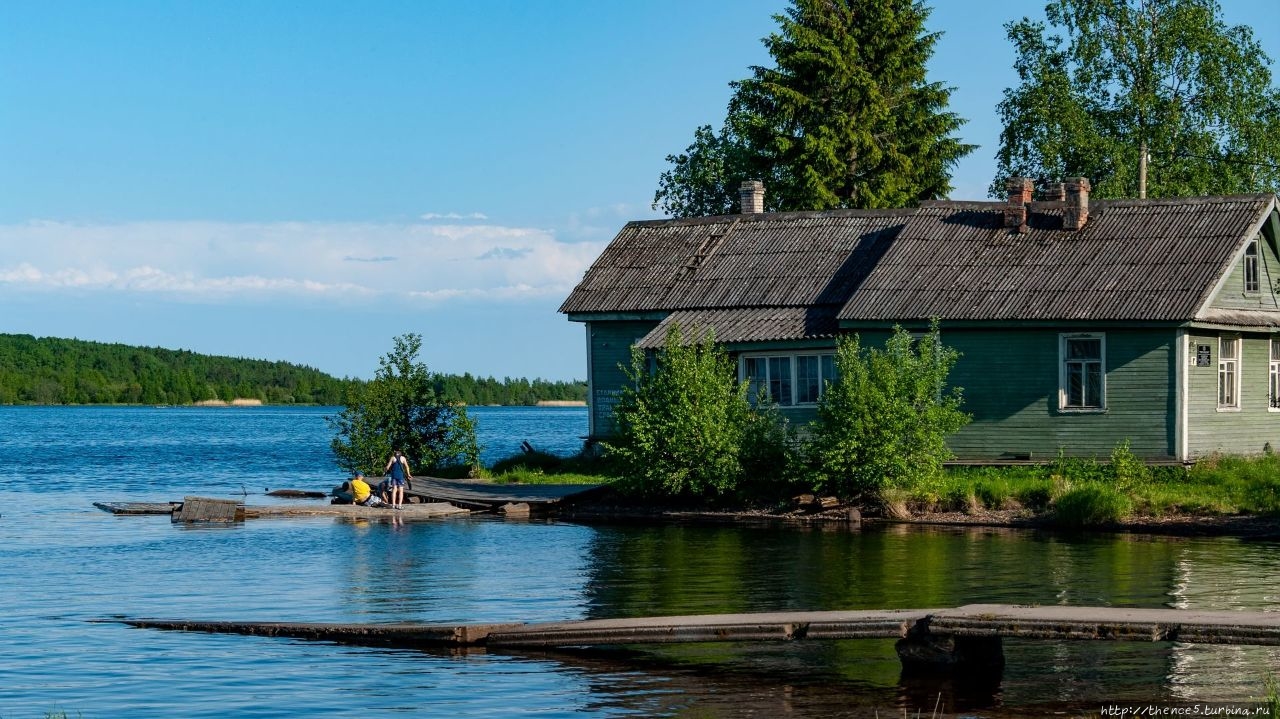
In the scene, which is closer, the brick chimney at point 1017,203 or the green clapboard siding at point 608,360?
the brick chimney at point 1017,203

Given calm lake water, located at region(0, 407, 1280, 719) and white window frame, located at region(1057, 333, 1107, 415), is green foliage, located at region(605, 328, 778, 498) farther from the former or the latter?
white window frame, located at region(1057, 333, 1107, 415)

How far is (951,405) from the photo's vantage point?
109 ft

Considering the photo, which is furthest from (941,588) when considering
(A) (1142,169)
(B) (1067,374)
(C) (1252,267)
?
(A) (1142,169)

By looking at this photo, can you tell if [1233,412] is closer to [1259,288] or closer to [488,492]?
[1259,288]

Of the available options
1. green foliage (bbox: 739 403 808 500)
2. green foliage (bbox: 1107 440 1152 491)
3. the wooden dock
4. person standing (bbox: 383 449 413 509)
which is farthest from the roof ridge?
the wooden dock

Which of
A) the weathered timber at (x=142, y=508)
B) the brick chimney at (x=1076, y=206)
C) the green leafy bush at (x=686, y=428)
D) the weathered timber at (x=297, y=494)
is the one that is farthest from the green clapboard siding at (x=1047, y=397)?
the weathered timber at (x=142, y=508)

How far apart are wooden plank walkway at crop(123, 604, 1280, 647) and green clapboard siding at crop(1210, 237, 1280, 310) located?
63.7 ft

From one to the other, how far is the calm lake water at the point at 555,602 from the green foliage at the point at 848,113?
24.4 metres

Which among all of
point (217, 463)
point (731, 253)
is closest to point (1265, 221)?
point (731, 253)

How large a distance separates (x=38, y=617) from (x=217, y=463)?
5060 centimetres

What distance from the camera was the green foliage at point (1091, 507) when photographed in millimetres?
30922

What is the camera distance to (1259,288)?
36.4 meters

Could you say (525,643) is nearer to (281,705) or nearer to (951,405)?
(281,705)

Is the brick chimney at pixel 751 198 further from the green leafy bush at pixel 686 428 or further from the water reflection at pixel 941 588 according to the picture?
the water reflection at pixel 941 588
